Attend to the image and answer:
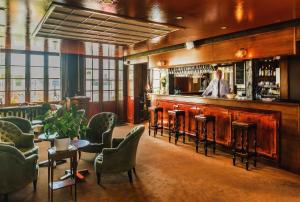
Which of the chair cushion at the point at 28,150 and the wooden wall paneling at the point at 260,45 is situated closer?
the chair cushion at the point at 28,150

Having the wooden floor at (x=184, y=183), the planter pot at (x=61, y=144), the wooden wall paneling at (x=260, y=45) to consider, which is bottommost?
the wooden floor at (x=184, y=183)

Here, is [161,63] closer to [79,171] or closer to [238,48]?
[238,48]

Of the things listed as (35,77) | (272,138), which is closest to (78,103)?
(35,77)

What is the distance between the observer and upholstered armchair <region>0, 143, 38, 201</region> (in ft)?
10.7

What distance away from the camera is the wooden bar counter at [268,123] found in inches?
182

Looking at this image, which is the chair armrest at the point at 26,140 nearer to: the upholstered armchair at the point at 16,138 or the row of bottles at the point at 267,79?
the upholstered armchair at the point at 16,138

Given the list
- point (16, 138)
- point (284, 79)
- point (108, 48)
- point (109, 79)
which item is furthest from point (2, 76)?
point (284, 79)

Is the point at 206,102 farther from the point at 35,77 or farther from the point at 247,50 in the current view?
the point at 35,77

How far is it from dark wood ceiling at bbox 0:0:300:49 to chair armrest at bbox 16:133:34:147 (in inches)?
83.3

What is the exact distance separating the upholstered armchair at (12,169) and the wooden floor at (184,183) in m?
0.28

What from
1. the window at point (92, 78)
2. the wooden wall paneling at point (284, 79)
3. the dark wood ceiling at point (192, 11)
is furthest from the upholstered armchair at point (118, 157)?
the window at point (92, 78)

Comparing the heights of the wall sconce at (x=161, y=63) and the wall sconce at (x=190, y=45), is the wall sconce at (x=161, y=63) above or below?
below

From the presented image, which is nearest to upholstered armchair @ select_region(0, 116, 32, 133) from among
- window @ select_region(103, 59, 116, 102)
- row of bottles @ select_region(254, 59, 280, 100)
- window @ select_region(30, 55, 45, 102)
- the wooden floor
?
the wooden floor

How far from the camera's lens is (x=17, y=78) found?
8.38 meters
